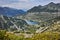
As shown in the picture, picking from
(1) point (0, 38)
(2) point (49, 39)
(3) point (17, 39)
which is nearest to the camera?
(1) point (0, 38)

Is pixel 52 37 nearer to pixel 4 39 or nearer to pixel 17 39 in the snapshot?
pixel 17 39

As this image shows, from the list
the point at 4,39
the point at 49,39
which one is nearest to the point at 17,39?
the point at 49,39

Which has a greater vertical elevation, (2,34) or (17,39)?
(2,34)

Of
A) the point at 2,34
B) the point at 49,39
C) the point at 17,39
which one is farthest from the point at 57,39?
the point at 2,34

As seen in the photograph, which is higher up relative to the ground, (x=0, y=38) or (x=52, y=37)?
(x=0, y=38)

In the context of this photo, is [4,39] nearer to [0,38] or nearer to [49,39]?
[0,38]

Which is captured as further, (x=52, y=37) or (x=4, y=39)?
(x=52, y=37)

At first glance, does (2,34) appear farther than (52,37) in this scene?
No

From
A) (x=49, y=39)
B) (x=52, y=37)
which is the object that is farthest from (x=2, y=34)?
(x=52, y=37)

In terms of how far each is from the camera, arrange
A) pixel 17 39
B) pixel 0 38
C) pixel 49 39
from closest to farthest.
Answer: pixel 0 38, pixel 17 39, pixel 49 39
